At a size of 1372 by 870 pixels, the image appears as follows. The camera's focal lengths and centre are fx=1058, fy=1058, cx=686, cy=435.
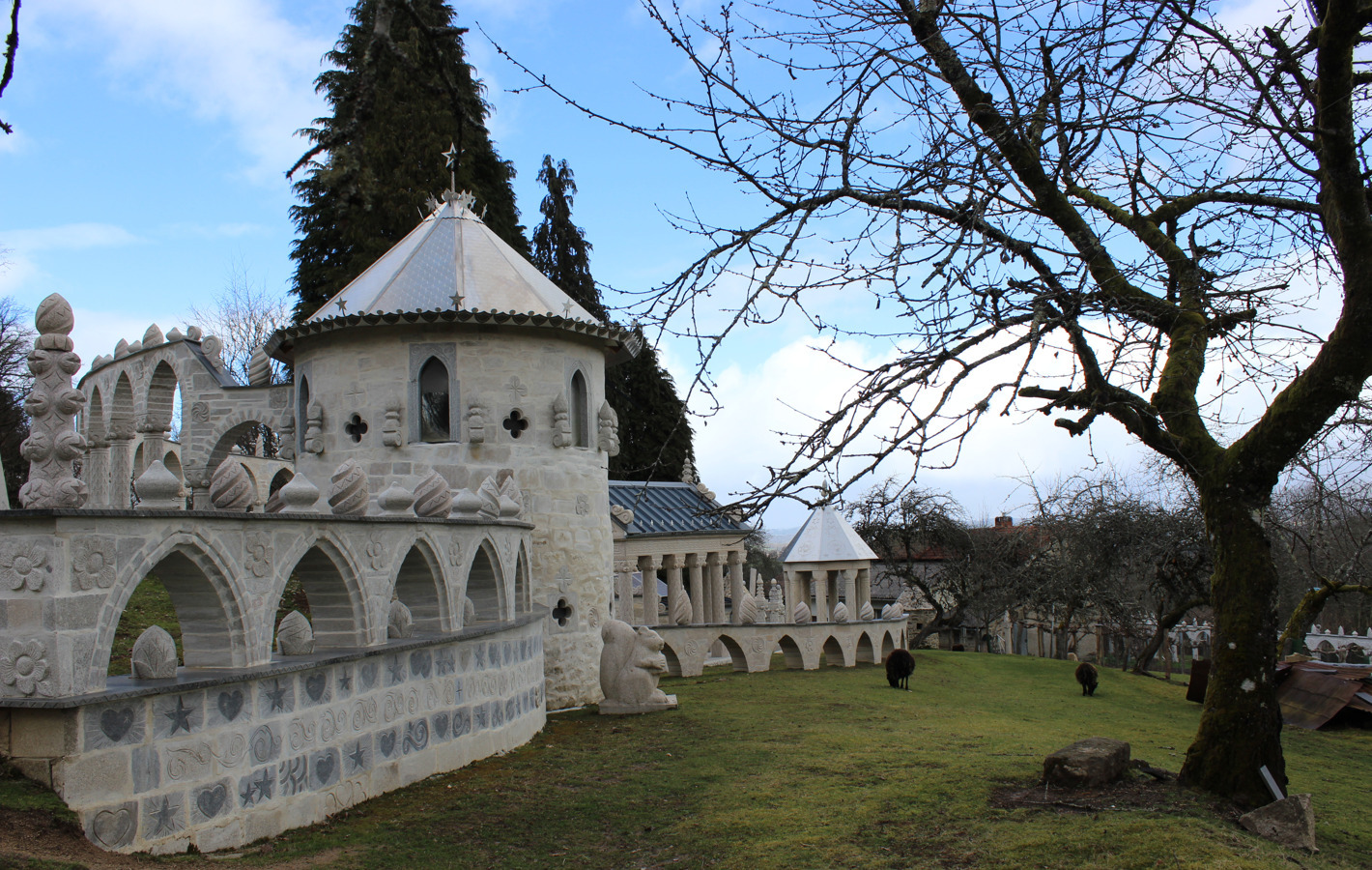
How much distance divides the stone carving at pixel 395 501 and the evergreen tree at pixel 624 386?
18572 mm

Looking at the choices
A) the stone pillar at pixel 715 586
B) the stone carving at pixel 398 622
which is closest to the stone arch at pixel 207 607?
the stone carving at pixel 398 622

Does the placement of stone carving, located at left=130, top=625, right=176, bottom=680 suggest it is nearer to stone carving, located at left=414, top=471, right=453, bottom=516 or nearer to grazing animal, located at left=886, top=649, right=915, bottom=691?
stone carving, located at left=414, top=471, right=453, bottom=516

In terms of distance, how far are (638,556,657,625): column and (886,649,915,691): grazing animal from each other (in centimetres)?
524

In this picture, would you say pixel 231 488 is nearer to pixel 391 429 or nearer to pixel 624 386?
pixel 391 429

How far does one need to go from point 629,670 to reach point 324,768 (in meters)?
6.66

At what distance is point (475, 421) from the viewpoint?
1475 centimetres

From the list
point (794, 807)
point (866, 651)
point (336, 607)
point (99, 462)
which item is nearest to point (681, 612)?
point (866, 651)

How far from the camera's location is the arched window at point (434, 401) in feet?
49.0

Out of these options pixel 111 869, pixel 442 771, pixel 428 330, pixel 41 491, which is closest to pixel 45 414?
pixel 41 491

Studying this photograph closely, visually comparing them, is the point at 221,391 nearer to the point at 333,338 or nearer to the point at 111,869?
the point at 333,338

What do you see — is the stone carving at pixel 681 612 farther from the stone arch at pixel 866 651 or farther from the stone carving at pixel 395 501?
the stone carving at pixel 395 501

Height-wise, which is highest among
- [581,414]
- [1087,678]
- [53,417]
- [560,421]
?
[581,414]

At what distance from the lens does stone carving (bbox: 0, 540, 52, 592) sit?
6.07m

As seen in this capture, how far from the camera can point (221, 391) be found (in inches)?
661
